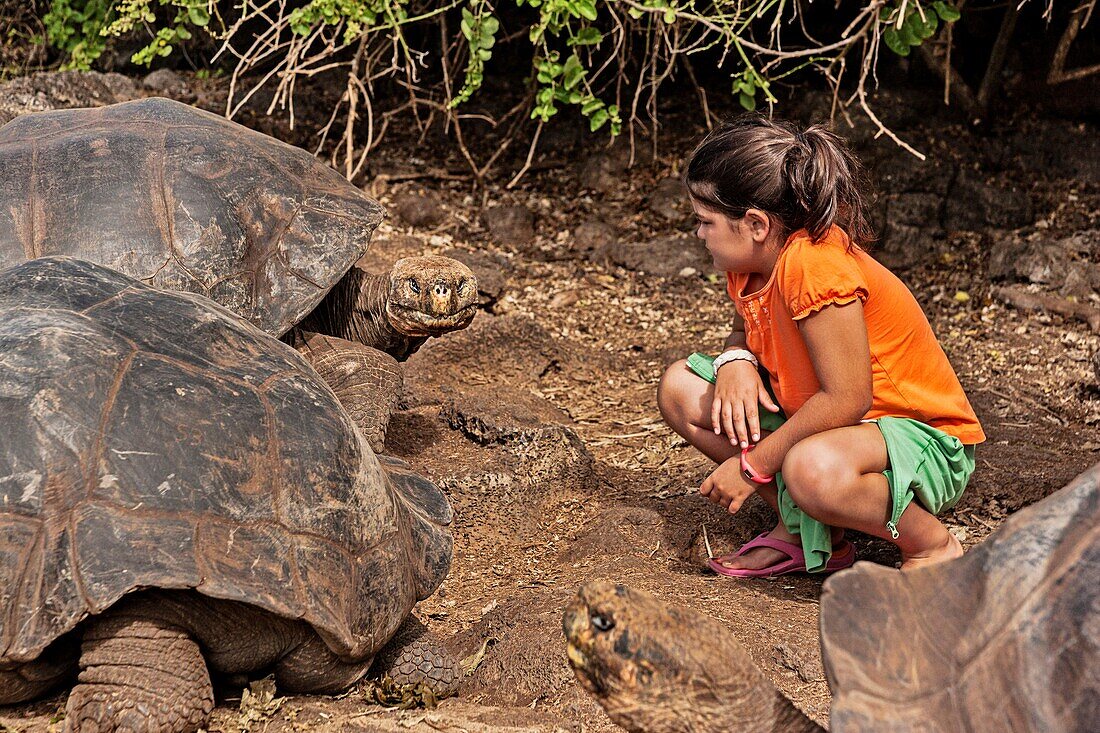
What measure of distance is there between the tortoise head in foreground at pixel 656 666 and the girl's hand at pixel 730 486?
1015 mm

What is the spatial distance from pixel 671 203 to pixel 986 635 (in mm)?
4253

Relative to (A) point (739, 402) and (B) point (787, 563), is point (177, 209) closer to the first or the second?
(A) point (739, 402)

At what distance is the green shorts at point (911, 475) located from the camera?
2.38 metres

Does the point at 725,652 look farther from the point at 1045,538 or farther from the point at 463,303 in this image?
the point at 463,303

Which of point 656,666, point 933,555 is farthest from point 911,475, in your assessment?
point 656,666

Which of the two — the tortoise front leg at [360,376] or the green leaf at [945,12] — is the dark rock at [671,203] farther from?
the tortoise front leg at [360,376]

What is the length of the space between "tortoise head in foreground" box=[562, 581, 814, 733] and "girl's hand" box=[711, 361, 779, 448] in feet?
3.64

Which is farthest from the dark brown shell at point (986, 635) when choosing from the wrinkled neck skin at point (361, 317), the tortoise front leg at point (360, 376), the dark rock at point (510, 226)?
the dark rock at point (510, 226)

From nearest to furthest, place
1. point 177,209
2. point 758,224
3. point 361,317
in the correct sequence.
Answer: point 758,224, point 177,209, point 361,317

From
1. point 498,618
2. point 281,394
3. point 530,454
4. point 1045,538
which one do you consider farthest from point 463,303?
point 1045,538

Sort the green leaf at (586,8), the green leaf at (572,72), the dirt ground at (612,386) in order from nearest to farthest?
the dirt ground at (612,386) < the green leaf at (586,8) < the green leaf at (572,72)

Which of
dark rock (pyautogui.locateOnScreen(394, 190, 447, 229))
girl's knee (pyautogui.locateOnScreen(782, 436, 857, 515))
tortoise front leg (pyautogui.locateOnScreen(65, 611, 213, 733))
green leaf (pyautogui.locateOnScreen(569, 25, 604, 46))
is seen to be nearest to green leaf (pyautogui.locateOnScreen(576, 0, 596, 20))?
green leaf (pyautogui.locateOnScreen(569, 25, 604, 46))

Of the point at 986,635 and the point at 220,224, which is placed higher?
the point at 986,635

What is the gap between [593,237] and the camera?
17.4 feet
